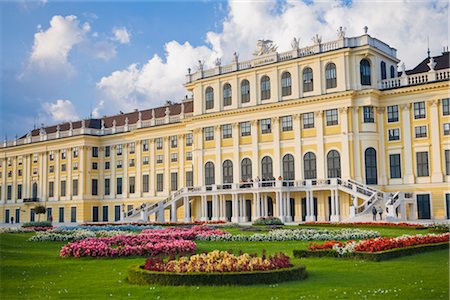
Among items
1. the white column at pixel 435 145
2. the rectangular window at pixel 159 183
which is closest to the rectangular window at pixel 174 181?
the rectangular window at pixel 159 183

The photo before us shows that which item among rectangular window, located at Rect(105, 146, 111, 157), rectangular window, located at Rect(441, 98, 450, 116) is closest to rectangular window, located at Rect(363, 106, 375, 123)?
rectangular window, located at Rect(441, 98, 450, 116)

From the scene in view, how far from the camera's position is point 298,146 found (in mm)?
53750

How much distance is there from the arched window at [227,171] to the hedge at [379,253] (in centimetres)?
3757

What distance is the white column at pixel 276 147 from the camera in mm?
54812

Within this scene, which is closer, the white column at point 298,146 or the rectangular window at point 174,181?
the white column at point 298,146

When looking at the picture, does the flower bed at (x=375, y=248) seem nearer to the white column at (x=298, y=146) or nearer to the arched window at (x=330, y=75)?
the white column at (x=298, y=146)

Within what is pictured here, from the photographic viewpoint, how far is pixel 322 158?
171 ft

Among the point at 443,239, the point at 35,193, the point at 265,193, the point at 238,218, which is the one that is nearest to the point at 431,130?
the point at 265,193

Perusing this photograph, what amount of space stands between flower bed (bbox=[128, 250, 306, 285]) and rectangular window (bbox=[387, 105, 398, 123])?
125 feet

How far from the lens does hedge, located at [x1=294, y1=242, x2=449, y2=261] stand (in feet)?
60.4

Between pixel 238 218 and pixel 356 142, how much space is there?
13.0 metres

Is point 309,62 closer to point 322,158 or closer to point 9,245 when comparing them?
point 322,158

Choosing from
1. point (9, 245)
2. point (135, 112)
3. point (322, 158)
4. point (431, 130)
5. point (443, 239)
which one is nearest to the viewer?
point (443, 239)

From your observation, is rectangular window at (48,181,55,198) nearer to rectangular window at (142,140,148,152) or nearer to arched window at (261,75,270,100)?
rectangular window at (142,140,148,152)
